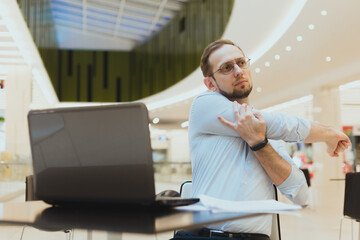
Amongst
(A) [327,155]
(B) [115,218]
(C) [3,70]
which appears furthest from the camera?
(A) [327,155]

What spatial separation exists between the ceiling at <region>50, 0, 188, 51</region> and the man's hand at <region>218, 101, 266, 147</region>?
14.7m

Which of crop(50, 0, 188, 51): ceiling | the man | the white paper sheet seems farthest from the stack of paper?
crop(50, 0, 188, 51): ceiling

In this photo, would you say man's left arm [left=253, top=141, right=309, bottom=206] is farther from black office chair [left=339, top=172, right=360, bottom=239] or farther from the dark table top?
black office chair [left=339, top=172, right=360, bottom=239]

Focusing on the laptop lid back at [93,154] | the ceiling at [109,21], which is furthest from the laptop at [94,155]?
the ceiling at [109,21]

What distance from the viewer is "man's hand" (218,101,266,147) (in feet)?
4.14

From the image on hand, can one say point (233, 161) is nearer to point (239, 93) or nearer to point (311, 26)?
point (239, 93)

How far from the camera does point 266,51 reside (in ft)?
31.8

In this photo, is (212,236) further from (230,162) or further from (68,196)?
(68,196)

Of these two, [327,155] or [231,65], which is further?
[327,155]

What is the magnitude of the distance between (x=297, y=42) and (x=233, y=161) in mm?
7850

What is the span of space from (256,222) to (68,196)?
21.3 inches

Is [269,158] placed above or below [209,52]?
below

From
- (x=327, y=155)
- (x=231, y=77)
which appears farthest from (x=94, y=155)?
(x=327, y=155)

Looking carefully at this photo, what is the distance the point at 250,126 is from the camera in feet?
4.17
